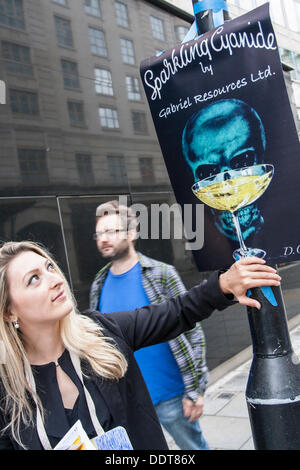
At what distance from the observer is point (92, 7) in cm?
548

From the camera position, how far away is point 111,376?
1.84 meters

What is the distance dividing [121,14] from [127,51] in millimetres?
466

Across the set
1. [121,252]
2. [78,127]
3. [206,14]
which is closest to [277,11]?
[206,14]

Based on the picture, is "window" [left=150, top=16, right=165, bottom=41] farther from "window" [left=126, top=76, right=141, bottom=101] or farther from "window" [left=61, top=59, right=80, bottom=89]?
"window" [left=61, top=59, right=80, bottom=89]

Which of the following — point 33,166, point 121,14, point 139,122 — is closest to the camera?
point 33,166

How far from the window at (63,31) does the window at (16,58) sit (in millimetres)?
576

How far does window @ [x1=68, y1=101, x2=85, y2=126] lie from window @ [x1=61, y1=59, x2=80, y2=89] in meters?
0.19

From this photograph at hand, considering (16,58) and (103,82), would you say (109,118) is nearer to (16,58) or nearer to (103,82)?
(103,82)

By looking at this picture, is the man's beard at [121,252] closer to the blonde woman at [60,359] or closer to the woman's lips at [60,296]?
the blonde woman at [60,359]

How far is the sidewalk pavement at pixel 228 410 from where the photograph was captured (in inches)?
180

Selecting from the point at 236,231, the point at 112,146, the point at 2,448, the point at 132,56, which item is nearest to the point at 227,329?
the point at 112,146

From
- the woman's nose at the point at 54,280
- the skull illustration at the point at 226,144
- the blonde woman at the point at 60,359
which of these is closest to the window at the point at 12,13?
the skull illustration at the point at 226,144

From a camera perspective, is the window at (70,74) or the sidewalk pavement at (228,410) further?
the window at (70,74)

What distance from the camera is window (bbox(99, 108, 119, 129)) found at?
534 centimetres
